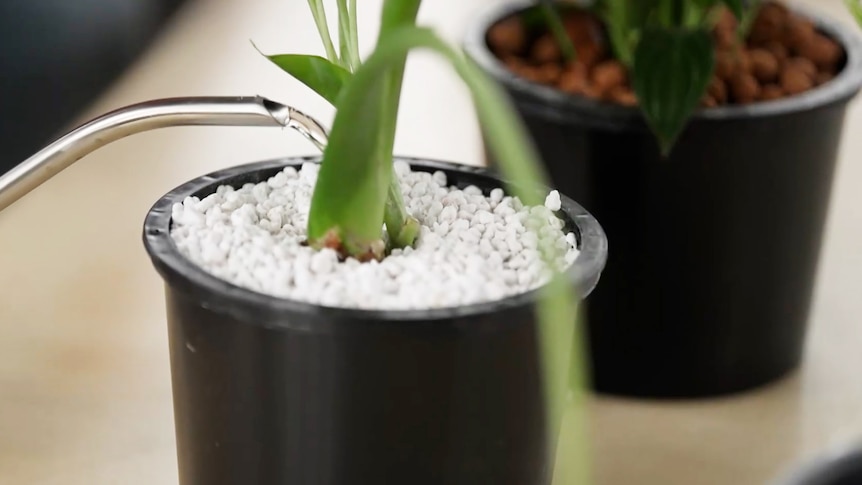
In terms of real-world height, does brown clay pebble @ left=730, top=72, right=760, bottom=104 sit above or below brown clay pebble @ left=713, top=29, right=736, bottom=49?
below

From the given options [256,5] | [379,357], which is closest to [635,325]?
[379,357]

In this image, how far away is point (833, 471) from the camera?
249 millimetres

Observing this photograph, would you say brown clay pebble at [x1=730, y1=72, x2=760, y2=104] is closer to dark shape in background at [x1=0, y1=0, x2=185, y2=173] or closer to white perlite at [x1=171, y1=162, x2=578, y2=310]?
white perlite at [x1=171, y1=162, x2=578, y2=310]

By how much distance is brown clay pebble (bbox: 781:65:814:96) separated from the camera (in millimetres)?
660

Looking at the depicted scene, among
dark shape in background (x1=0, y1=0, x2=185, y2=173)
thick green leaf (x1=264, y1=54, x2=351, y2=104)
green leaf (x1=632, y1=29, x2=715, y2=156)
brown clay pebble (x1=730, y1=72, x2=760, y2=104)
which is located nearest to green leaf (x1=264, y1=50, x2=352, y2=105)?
thick green leaf (x1=264, y1=54, x2=351, y2=104)

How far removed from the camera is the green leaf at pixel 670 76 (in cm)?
58

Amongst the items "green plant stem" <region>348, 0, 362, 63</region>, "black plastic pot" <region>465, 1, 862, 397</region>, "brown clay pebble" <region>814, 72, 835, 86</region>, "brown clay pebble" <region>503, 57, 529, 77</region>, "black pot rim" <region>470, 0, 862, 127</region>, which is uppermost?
"green plant stem" <region>348, 0, 362, 63</region>

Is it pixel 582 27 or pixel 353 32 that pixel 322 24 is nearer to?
pixel 353 32

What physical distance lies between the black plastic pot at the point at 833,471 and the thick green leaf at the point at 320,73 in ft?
0.74

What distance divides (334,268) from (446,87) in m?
0.79

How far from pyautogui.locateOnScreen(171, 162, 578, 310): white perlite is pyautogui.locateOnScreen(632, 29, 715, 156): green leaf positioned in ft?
0.47

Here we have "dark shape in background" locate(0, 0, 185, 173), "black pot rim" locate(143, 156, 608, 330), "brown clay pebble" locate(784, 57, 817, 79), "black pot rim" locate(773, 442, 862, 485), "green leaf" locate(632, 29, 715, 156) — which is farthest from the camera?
"dark shape in background" locate(0, 0, 185, 173)

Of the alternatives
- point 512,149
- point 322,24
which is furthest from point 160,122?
point 512,149

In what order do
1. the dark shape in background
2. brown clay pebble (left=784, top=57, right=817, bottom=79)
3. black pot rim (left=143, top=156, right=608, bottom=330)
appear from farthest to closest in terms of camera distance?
the dark shape in background < brown clay pebble (left=784, top=57, right=817, bottom=79) < black pot rim (left=143, top=156, right=608, bottom=330)
